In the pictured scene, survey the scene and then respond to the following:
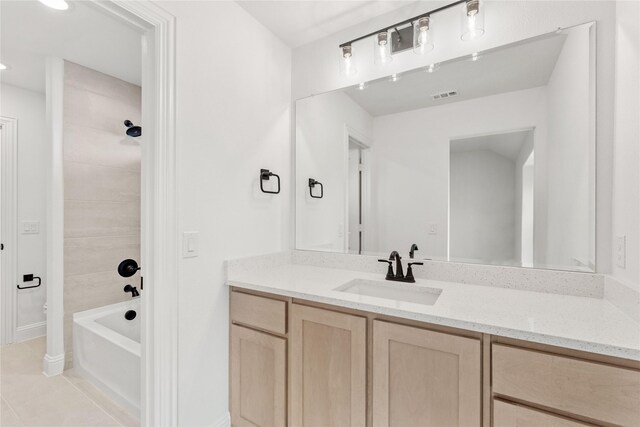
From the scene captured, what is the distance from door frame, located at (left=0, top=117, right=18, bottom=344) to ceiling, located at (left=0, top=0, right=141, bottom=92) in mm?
559

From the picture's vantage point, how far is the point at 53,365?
2195 millimetres

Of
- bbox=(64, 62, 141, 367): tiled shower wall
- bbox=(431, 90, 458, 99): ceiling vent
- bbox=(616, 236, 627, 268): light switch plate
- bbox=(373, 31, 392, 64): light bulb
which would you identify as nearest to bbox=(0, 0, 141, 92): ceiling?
bbox=(64, 62, 141, 367): tiled shower wall

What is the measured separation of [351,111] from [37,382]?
295cm

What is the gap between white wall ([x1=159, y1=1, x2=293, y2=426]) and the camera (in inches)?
56.4

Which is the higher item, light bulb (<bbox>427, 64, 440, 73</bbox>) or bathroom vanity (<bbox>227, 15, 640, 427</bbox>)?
light bulb (<bbox>427, 64, 440, 73</bbox>)

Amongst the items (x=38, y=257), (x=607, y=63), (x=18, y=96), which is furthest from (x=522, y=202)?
(x=18, y=96)

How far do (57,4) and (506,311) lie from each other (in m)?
2.71

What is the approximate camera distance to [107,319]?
7.88ft

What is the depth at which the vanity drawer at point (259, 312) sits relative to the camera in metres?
1.44

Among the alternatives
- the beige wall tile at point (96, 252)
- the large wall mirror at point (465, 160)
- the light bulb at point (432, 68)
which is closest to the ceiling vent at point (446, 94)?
the large wall mirror at point (465, 160)

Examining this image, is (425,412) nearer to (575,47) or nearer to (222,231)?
(222,231)

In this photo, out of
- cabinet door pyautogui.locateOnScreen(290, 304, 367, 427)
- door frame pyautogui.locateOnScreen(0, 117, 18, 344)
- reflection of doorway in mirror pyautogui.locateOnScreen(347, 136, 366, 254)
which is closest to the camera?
cabinet door pyautogui.locateOnScreen(290, 304, 367, 427)

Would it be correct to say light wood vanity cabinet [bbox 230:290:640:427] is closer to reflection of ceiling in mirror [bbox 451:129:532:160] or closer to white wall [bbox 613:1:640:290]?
white wall [bbox 613:1:640:290]

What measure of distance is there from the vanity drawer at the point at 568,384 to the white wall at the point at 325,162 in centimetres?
116
